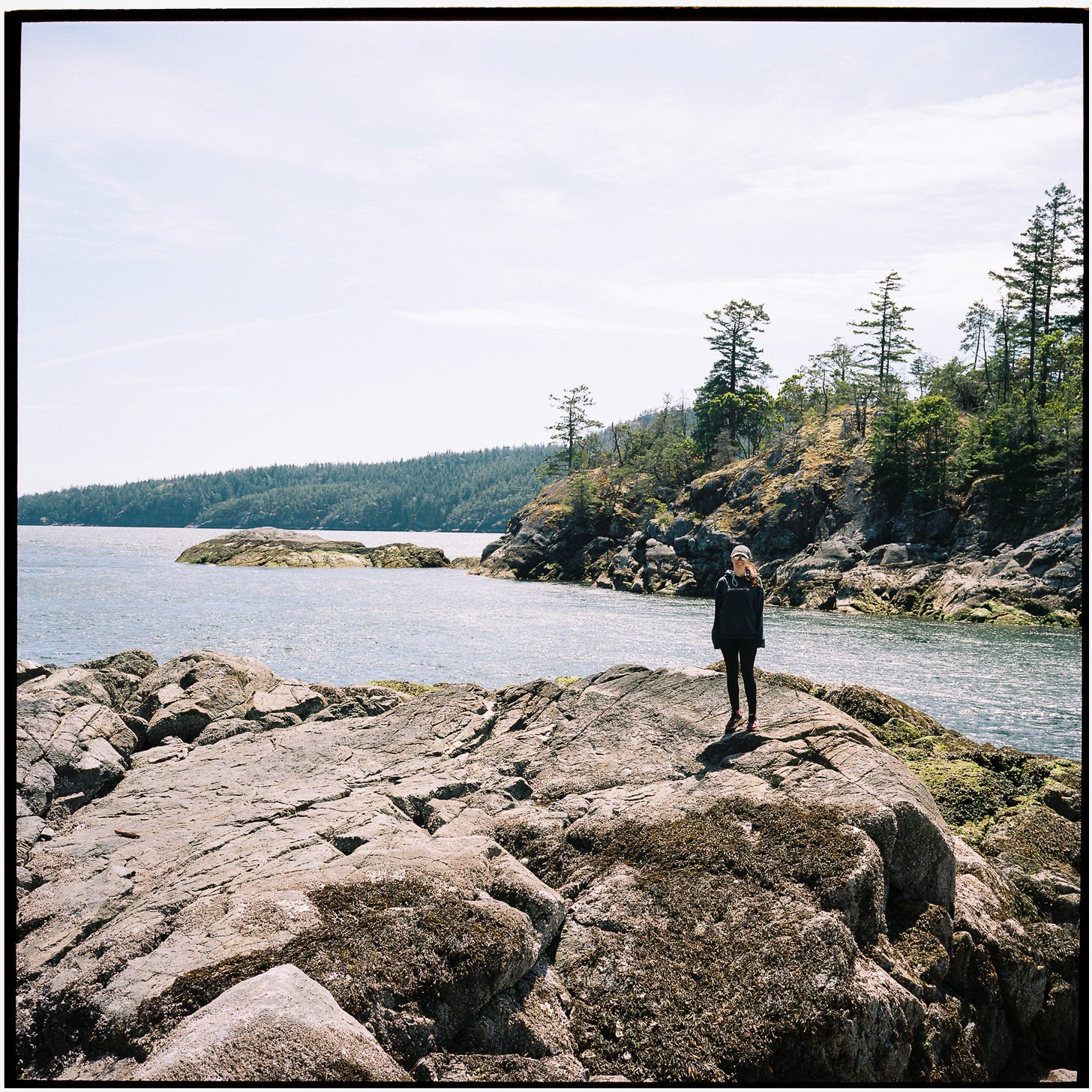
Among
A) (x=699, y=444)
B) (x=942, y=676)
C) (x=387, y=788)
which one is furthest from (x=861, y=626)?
(x=699, y=444)

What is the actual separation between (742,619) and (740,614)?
0.19ft

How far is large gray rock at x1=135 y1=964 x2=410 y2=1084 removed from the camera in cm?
403

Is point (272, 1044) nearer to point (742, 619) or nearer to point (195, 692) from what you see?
point (742, 619)

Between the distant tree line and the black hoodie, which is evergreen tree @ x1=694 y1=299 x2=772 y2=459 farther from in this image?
the black hoodie

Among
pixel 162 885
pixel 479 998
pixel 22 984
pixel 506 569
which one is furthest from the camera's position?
pixel 506 569

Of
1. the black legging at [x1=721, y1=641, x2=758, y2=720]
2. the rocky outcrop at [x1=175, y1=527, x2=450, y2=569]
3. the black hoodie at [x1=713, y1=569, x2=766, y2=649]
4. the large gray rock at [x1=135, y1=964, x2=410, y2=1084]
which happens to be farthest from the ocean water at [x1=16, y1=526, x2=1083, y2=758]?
the rocky outcrop at [x1=175, y1=527, x2=450, y2=569]

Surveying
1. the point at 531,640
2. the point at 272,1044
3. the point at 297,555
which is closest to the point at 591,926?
the point at 272,1044

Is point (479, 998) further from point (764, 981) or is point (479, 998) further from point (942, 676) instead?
point (942, 676)

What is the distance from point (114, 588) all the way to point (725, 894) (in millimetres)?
62003

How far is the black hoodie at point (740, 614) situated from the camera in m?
8.19

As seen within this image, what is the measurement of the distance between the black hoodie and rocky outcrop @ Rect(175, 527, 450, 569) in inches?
3640

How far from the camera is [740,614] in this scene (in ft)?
26.9

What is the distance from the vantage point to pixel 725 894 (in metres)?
5.84

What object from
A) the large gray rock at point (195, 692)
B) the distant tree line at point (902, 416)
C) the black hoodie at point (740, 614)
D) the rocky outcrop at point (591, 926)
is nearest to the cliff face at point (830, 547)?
the distant tree line at point (902, 416)
